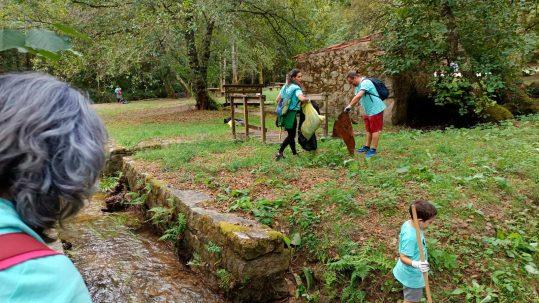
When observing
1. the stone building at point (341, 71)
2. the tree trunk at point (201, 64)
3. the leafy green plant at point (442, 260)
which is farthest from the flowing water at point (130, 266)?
the tree trunk at point (201, 64)

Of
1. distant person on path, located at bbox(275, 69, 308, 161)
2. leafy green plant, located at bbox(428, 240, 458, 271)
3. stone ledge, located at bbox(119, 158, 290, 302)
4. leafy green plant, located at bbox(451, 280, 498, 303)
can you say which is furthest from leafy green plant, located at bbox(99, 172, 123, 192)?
leafy green plant, located at bbox(451, 280, 498, 303)

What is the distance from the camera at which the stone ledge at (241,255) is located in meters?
4.13

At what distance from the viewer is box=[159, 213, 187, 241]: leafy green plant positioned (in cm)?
526

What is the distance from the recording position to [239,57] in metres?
18.7

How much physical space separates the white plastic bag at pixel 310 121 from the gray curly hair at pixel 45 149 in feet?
20.6

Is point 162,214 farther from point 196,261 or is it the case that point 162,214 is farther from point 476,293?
point 476,293

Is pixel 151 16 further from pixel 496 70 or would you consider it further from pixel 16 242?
pixel 16 242

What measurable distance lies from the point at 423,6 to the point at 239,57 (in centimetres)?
954

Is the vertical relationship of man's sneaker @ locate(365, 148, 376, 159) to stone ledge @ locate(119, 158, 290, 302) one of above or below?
above

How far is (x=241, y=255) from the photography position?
4.12m

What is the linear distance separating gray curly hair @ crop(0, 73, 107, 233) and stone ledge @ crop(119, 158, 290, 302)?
316 cm

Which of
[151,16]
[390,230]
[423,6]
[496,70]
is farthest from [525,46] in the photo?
[151,16]

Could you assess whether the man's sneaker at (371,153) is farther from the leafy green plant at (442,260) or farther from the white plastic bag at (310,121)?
the leafy green plant at (442,260)

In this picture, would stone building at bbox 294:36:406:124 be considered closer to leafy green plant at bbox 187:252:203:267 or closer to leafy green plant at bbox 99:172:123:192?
leafy green plant at bbox 99:172:123:192
